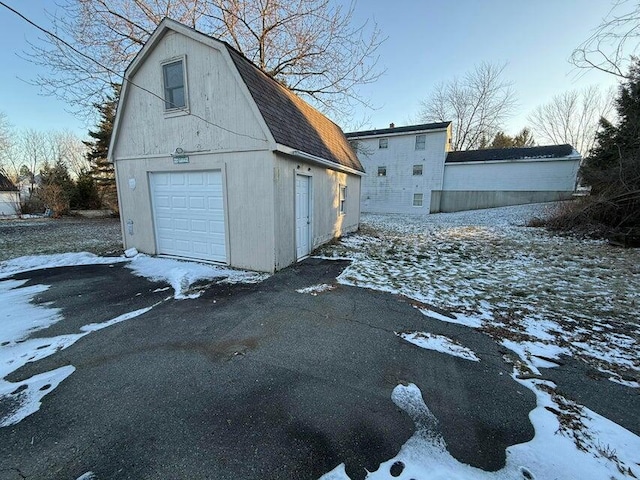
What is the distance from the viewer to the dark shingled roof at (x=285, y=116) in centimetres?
607

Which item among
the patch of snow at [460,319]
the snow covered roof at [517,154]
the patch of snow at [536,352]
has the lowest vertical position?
the patch of snow at [536,352]

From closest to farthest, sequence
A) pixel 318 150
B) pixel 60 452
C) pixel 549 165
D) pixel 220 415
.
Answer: pixel 60 452
pixel 220 415
pixel 318 150
pixel 549 165

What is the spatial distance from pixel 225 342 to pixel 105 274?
471cm

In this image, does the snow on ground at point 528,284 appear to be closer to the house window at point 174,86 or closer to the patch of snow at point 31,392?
the patch of snow at point 31,392

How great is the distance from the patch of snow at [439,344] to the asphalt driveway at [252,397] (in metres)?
0.11

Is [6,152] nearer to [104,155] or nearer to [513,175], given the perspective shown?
[104,155]

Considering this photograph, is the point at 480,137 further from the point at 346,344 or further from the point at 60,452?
the point at 60,452

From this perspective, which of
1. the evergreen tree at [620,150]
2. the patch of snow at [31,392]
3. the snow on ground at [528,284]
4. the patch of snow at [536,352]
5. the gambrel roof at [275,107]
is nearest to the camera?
the patch of snow at [31,392]

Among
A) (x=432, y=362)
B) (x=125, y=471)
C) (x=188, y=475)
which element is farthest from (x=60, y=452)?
(x=432, y=362)

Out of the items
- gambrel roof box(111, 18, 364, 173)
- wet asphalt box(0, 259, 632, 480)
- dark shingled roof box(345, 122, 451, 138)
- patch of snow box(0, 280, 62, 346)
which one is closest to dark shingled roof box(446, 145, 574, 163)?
dark shingled roof box(345, 122, 451, 138)

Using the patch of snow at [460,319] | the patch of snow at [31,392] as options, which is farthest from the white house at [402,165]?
the patch of snow at [31,392]

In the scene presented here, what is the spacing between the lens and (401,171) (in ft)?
77.8

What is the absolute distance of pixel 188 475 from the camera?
1824 mm

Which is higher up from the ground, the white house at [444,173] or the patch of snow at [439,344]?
the white house at [444,173]
